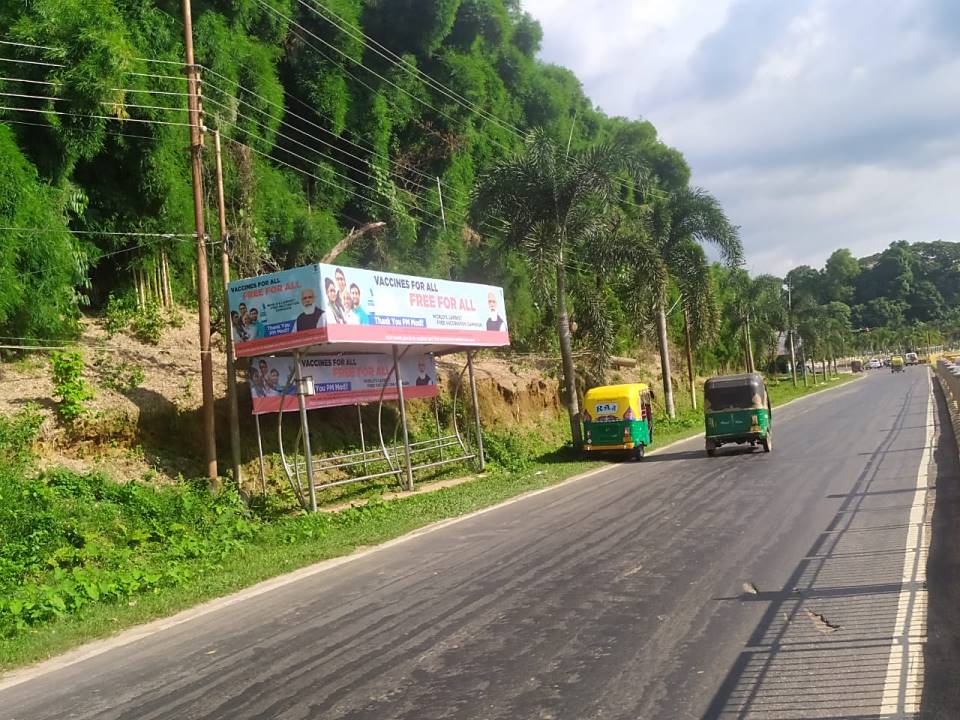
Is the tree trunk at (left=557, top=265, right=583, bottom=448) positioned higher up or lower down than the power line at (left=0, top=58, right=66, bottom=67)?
lower down

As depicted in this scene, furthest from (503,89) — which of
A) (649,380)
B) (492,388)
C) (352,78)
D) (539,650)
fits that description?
(539,650)

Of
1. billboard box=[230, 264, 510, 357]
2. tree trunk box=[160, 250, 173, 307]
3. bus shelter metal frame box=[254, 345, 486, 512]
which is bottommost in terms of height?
bus shelter metal frame box=[254, 345, 486, 512]

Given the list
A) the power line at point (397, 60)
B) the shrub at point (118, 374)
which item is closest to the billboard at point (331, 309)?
the shrub at point (118, 374)

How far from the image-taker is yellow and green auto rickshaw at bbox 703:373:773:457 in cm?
2042

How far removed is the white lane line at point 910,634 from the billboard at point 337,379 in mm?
11745

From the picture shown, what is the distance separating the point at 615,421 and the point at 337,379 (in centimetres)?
827

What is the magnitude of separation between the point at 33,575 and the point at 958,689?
10.8 m

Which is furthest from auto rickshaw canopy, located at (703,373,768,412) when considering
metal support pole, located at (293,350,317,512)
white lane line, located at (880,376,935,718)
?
metal support pole, located at (293,350,317,512)

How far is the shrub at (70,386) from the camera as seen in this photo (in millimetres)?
14703

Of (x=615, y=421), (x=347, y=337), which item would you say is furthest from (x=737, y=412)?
(x=347, y=337)

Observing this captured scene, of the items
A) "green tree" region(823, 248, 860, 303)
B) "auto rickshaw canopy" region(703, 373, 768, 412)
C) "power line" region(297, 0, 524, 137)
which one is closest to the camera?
"auto rickshaw canopy" region(703, 373, 768, 412)

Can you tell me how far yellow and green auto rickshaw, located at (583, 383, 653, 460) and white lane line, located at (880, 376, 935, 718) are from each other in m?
12.4

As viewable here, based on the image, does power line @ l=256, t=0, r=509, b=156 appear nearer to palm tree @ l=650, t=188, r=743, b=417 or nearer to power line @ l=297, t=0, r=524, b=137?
power line @ l=297, t=0, r=524, b=137

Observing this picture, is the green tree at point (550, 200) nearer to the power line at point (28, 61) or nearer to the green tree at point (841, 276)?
the power line at point (28, 61)
